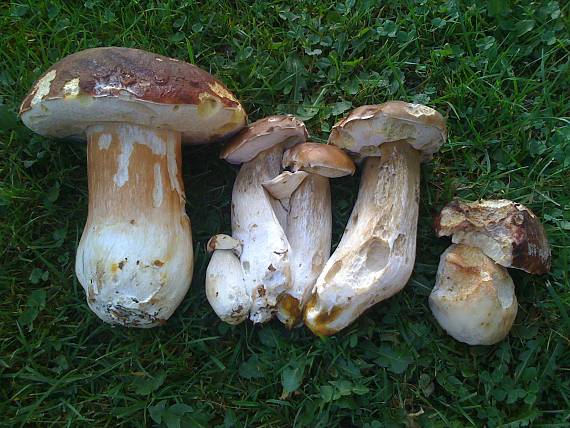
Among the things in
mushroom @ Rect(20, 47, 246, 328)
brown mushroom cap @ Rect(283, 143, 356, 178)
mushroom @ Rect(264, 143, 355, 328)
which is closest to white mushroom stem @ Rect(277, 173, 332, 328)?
mushroom @ Rect(264, 143, 355, 328)

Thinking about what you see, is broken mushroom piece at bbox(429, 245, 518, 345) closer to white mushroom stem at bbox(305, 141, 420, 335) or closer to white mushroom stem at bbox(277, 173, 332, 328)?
white mushroom stem at bbox(305, 141, 420, 335)

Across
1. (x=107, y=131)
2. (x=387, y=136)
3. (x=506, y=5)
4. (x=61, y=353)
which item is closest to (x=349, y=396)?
(x=387, y=136)

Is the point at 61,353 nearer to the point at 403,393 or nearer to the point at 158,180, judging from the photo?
the point at 158,180

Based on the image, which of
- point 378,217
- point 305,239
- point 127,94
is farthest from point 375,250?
point 127,94

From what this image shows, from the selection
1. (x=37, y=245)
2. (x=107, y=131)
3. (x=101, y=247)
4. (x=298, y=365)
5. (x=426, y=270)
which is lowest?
(x=298, y=365)

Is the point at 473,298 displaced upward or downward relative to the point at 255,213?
downward

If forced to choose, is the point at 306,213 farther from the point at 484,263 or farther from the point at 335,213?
the point at 484,263
